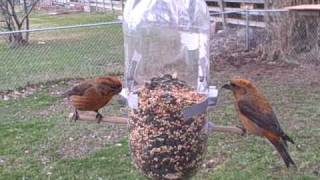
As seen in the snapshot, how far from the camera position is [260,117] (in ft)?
12.5

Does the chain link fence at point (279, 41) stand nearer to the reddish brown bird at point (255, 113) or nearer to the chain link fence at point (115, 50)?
the chain link fence at point (115, 50)

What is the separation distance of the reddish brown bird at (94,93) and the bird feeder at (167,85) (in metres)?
0.46

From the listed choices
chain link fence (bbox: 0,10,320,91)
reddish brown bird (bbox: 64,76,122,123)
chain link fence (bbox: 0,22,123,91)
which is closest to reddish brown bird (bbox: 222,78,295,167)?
reddish brown bird (bbox: 64,76,122,123)

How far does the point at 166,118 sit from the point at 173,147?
13 cm

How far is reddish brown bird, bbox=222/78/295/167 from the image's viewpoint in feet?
12.1

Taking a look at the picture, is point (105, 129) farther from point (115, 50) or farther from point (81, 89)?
point (115, 50)

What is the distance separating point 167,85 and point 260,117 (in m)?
1.11

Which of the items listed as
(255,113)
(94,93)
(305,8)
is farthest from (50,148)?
(305,8)

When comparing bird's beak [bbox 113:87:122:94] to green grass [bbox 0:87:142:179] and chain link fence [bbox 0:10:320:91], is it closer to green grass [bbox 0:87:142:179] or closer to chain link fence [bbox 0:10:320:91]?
green grass [bbox 0:87:142:179]

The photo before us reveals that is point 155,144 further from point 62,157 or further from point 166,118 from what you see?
point 62,157

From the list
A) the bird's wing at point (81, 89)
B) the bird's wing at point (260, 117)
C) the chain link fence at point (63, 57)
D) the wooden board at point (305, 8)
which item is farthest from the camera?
the wooden board at point (305, 8)

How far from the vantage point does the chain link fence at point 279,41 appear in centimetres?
1047

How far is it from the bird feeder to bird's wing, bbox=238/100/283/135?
2.33 feet

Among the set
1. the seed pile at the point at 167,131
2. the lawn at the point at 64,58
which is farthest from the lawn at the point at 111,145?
the seed pile at the point at 167,131
